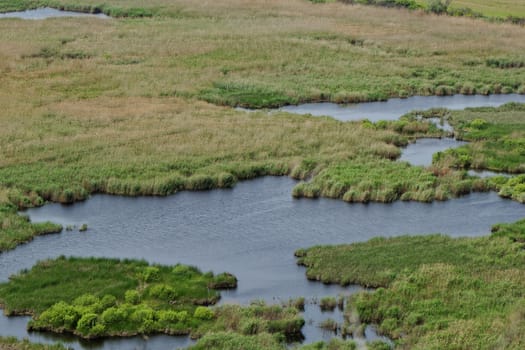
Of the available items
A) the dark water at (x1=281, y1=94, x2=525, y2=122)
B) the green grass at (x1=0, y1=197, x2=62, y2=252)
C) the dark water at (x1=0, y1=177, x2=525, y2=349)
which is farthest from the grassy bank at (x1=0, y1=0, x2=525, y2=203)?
the green grass at (x1=0, y1=197, x2=62, y2=252)

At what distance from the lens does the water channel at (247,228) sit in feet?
117

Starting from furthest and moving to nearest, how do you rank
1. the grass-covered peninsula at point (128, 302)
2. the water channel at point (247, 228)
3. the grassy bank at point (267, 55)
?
the grassy bank at point (267, 55), the water channel at point (247, 228), the grass-covered peninsula at point (128, 302)

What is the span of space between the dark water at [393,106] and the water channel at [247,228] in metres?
15.1

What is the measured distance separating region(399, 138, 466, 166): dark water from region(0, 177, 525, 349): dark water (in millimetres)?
5835

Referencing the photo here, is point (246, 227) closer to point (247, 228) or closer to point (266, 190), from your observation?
point (247, 228)

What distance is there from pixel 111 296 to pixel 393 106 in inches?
1423

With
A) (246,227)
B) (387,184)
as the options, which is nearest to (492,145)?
(387,184)

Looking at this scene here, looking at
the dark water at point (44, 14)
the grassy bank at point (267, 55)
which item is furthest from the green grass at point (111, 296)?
the dark water at point (44, 14)

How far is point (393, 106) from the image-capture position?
213 feet

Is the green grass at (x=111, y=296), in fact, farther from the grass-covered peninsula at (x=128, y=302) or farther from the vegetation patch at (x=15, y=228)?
the vegetation patch at (x=15, y=228)

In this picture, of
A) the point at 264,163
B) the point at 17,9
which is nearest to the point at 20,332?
the point at 264,163

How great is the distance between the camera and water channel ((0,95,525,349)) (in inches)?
1409

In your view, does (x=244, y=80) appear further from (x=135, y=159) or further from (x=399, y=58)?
(x=135, y=159)

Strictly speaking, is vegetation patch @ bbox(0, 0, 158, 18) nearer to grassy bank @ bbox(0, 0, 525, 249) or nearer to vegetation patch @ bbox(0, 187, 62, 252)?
grassy bank @ bbox(0, 0, 525, 249)
